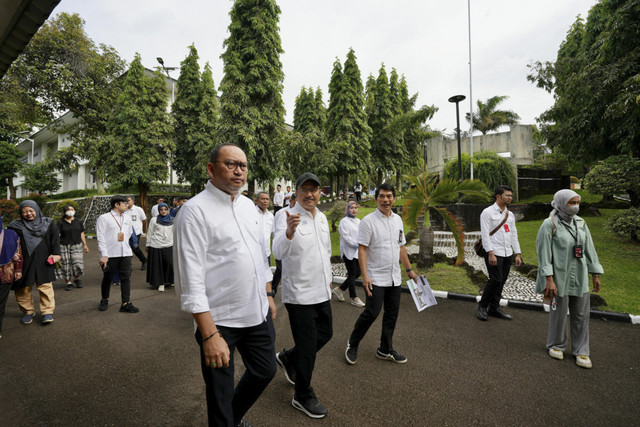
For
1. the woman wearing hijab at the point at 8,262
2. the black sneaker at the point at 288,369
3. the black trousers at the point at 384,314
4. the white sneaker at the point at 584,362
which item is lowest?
the white sneaker at the point at 584,362

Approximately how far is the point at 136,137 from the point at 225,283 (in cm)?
2053

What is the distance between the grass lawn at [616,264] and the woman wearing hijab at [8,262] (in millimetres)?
9379

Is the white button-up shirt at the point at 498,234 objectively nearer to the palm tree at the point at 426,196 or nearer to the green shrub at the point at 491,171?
the palm tree at the point at 426,196

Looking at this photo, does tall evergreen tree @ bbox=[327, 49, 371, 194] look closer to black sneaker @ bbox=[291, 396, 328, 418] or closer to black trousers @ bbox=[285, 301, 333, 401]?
black trousers @ bbox=[285, 301, 333, 401]

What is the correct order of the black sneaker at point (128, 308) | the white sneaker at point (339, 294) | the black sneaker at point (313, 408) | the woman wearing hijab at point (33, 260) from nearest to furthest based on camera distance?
the black sneaker at point (313, 408)
the woman wearing hijab at point (33, 260)
the black sneaker at point (128, 308)
the white sneaker at point (339, 294)

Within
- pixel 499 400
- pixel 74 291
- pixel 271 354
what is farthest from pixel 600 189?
pixel 74 291

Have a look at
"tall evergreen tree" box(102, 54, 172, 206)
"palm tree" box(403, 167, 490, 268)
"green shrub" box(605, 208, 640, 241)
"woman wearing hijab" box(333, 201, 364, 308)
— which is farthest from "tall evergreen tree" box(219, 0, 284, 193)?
"green shrub" box(605, 208, 640, 241)

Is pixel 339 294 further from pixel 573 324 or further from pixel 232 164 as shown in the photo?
pixel 232 164

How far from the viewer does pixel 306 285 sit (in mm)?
2924

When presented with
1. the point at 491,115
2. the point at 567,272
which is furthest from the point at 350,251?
the point at 491,115

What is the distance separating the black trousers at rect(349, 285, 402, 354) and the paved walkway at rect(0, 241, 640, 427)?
285 millimetres

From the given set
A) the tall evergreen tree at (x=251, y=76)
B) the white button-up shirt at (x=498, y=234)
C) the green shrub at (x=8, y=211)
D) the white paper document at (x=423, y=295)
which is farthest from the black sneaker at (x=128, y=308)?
the green shrub at (x=8, y=211)

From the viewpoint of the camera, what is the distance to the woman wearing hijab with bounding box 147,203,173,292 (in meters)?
7.31

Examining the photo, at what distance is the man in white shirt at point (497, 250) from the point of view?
16.9 feet
